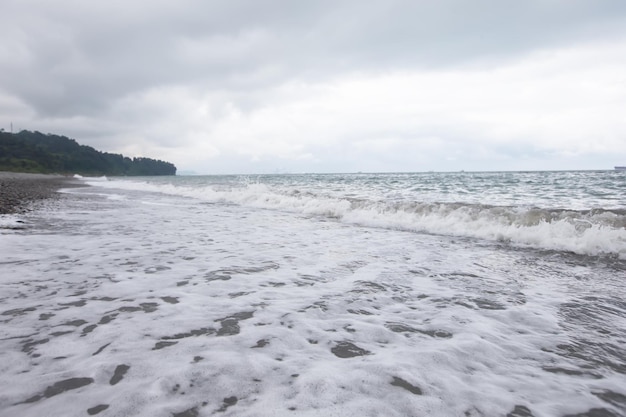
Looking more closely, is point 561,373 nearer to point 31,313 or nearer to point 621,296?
point 621,296

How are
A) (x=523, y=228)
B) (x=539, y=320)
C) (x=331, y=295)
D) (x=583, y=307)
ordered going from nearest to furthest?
(x=539, y=320) → (x=583, y=307) → (x=331, y=295) → (x=523, y=228)

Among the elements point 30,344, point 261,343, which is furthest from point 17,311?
point 261,343

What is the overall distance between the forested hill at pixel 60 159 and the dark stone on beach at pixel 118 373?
108 meters

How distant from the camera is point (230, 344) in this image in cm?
303

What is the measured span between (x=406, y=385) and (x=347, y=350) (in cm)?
64

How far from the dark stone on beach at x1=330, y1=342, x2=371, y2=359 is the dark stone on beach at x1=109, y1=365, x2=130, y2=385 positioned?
62.8 inches

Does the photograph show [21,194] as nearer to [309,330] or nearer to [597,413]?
[309,330]

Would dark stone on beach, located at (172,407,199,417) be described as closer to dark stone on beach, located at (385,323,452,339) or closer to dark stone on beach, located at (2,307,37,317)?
dark stone on beach, located at (385,323,452,339)

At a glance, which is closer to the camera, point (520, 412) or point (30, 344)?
point (520, 412)

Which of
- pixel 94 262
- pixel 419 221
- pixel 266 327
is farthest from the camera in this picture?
pixel 419 221

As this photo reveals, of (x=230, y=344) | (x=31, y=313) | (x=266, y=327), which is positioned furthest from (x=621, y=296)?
(x=31, y=313)

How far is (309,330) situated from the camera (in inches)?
133

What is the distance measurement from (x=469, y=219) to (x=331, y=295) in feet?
26.0

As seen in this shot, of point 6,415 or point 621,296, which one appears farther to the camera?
point 621,296
